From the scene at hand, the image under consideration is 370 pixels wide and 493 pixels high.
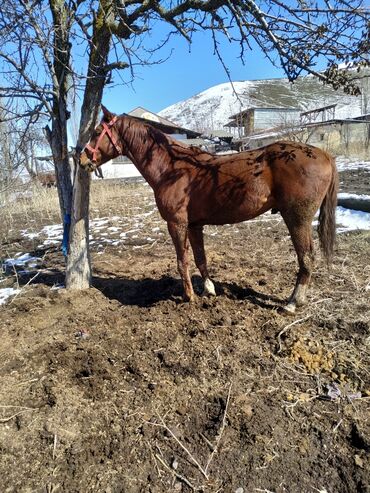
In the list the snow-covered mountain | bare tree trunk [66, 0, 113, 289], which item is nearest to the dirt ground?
bare tree trunk [66, 0, 113, 289]

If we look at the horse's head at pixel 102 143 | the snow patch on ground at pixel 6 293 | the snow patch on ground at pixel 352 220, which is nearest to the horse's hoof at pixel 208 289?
the horse's head at pixel 102 143

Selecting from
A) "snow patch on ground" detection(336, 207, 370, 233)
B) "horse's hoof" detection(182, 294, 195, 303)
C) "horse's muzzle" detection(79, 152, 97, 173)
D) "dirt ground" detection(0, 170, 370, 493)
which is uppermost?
"horse's muzzle" detection(79, 152, 97, 173)

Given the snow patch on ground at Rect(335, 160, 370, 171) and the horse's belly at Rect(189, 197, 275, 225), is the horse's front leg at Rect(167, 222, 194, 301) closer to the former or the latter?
the horse's belly at Rect(189, 197, 275, 225)

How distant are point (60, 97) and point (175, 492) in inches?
168

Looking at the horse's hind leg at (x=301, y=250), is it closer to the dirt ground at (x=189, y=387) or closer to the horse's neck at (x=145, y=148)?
the dirt ground at (x=189, y=387)

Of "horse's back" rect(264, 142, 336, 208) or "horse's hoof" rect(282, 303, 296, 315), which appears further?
"horse's hoof" rect(282, 303, 296, 315)

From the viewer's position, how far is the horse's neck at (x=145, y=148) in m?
3.72

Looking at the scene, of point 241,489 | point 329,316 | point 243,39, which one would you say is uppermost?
point 243,39

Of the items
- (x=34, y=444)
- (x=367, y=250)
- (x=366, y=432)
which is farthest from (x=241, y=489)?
(x=367, y=250)

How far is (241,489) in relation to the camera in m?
1.87

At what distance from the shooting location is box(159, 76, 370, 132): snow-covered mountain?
2763 inches

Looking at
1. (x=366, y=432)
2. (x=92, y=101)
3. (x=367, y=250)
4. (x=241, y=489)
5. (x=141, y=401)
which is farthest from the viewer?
(x=367, y=250)

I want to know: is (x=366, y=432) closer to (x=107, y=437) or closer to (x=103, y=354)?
(x=107, y=437)

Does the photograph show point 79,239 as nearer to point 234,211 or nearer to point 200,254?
point 200,254
